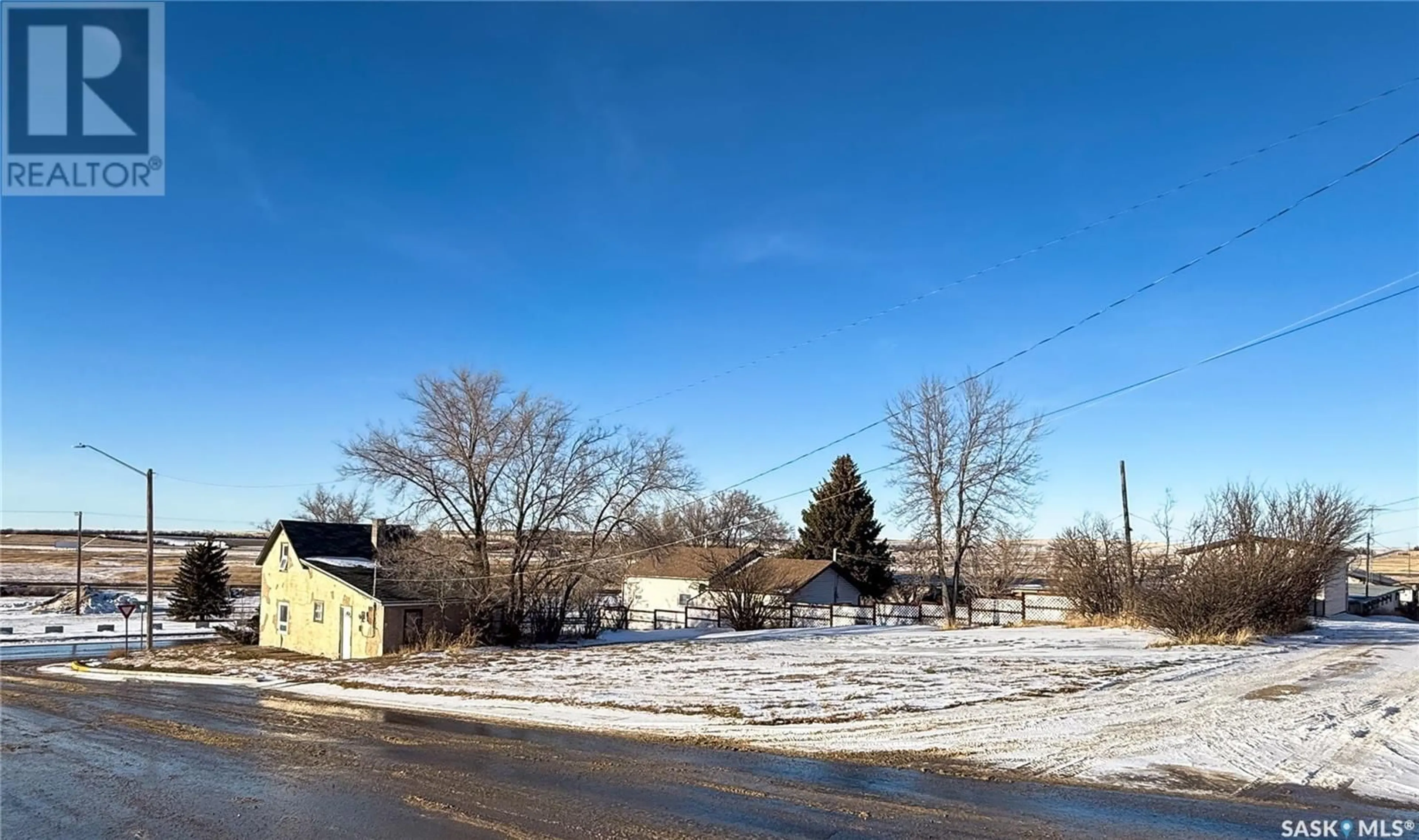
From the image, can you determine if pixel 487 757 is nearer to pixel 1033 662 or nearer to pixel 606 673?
pixel 606 673

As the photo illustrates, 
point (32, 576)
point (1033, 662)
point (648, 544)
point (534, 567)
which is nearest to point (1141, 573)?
point (1033, 662)

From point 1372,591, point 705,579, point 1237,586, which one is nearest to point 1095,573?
point 1237,586

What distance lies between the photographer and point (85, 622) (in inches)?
2077

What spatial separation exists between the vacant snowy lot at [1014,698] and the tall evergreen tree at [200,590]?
26.4 m

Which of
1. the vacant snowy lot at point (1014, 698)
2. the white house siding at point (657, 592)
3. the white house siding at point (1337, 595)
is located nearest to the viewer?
the vacant snowy lot at point (1014, 698)

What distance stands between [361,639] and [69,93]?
21370 mm

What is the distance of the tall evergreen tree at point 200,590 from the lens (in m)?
50.7

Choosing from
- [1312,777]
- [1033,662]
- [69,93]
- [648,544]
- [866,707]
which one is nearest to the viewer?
[1312,777]

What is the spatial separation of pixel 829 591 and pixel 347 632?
85.4 feet

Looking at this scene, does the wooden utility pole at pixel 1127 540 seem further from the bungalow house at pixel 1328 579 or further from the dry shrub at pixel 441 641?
the dry shrub at pixel 441 641

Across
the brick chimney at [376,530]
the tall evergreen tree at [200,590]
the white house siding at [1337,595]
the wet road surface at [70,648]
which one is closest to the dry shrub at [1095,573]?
the white house siding at [1337,595]

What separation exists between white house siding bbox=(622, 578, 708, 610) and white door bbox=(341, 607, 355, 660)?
→ 638 inches

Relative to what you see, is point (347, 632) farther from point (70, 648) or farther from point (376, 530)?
point (70, 648)

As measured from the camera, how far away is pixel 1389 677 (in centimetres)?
1548
